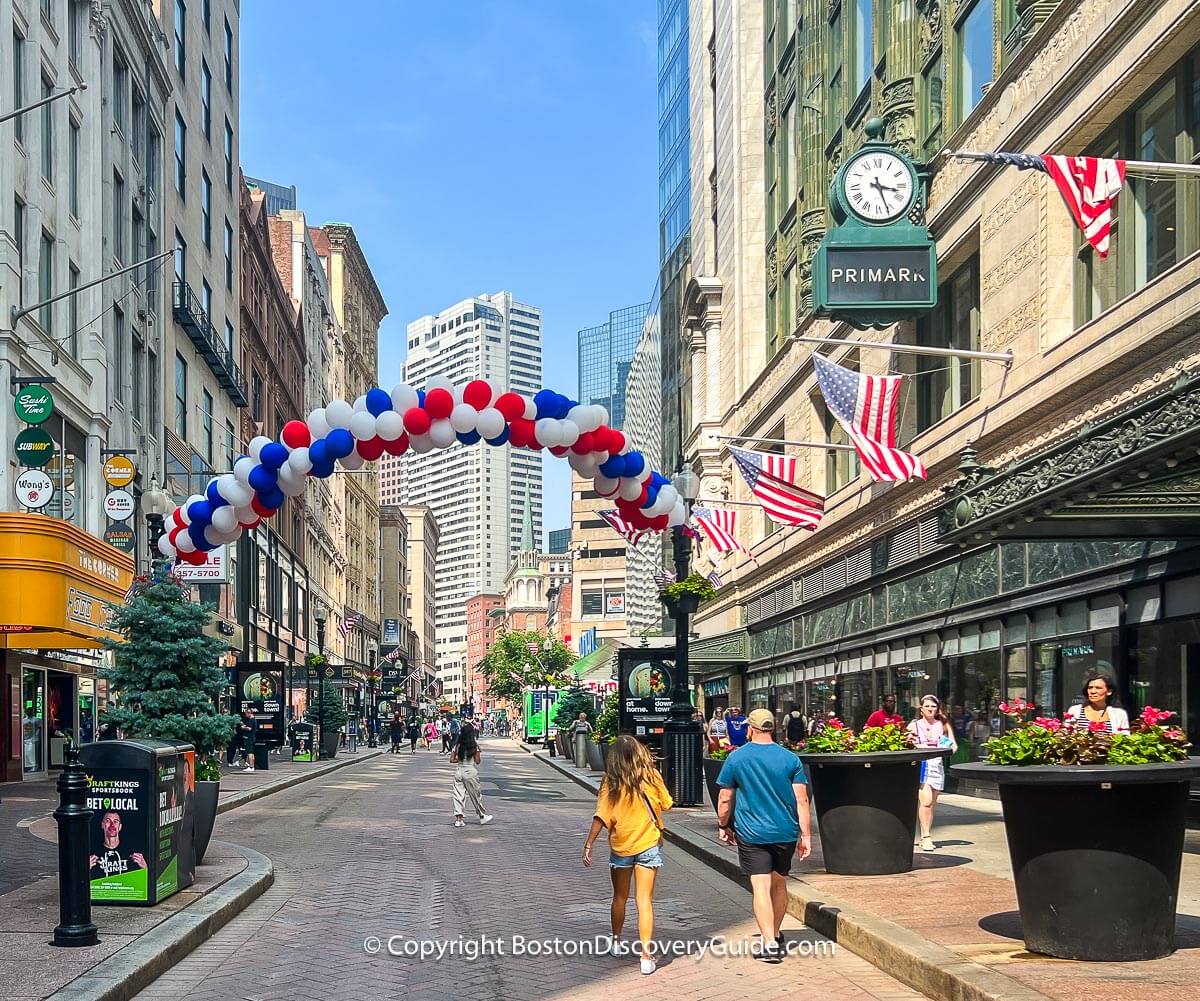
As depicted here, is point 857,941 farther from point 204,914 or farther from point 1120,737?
point 204,914

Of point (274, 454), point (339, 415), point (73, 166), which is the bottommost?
point (274, 454)

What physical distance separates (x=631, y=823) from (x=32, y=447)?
67.1ft

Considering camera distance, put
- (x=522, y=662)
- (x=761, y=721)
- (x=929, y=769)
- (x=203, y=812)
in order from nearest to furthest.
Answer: (x=761, y=721) → (x=203, y=812) → (x=929, y=769) → (x=522, y=662)

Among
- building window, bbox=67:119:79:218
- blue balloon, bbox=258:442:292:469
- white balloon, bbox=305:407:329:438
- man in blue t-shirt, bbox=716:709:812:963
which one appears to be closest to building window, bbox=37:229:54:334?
building window, bbox=67:119:79:218

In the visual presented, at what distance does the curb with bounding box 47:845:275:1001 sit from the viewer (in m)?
8.63

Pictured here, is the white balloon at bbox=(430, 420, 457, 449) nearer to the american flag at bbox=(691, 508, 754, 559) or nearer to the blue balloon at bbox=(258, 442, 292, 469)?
the blue balloon at bbox=(258, 442, 292, 469)

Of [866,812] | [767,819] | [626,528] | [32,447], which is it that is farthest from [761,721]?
[32,447]

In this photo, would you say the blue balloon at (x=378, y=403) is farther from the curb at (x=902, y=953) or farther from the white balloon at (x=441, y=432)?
the curb at (x=902, y=953)

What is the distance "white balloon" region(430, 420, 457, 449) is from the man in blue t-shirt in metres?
7.82

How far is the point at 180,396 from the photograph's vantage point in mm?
49406

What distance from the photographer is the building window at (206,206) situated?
5369 cm

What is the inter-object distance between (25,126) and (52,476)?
24.6 ft

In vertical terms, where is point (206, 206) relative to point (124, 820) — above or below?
above

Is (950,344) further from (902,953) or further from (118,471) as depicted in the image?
(902,953)
